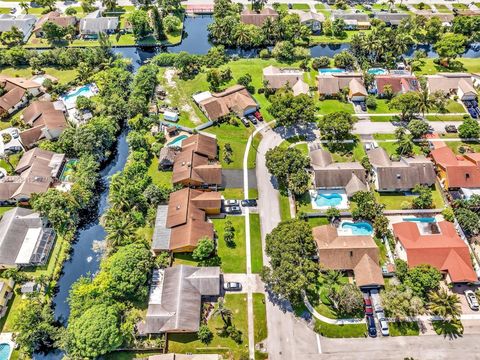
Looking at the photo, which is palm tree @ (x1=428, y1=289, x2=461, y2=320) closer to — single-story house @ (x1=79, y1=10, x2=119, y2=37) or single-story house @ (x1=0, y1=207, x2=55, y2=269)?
single-story house @ (x1=0, y1=207, x2=55, y2=269)

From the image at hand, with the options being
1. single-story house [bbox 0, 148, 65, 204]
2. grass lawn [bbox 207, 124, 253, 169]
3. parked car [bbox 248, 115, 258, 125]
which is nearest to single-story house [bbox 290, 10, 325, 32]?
parked car [bbox 248, 115, 258, 125]

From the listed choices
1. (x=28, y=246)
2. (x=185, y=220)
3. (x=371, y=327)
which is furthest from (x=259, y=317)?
(x=28, y=246)

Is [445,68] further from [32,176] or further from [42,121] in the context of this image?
[32,176]

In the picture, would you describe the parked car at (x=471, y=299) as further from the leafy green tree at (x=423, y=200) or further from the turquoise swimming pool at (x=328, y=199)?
the turquoise swimming pool at (x=328, y=199)

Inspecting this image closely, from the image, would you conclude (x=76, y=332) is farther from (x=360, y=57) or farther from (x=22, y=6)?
(x=22, y=6)

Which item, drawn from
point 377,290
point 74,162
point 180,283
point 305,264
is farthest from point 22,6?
point 377,290
